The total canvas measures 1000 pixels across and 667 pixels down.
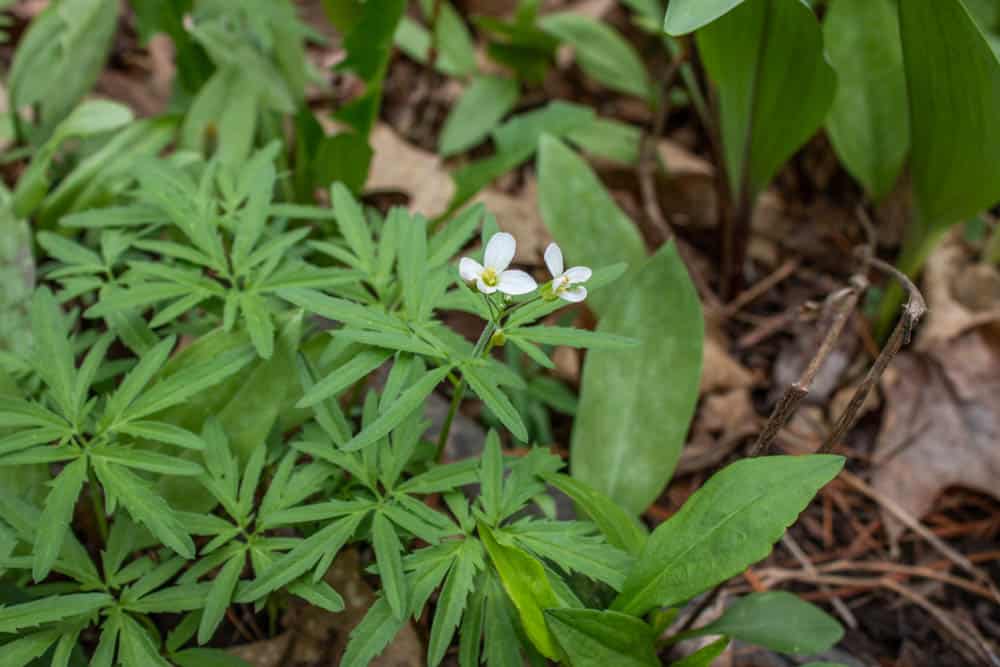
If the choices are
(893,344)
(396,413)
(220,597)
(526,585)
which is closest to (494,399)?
(396,413)

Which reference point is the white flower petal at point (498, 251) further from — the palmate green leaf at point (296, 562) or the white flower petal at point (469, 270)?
the palmate green leaf at point (296, 562)

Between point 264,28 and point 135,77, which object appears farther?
point 135,77

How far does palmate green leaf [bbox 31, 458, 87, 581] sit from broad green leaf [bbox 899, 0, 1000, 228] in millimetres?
1716

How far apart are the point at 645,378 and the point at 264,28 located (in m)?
1.27

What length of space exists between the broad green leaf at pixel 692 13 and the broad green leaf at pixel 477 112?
1.31m

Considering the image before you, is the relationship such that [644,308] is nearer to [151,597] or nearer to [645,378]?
[645,378]

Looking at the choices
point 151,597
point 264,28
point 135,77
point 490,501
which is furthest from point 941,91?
point 135,77

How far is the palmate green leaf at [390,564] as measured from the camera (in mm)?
1314

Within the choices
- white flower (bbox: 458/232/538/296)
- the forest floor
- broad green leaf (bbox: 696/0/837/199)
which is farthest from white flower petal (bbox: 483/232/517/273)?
broad green leaf (bbox: 696/0/837/199)

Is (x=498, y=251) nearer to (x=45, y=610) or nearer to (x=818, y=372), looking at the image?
(x=45, y=610)

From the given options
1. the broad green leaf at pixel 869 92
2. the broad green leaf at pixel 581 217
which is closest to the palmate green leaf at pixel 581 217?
the broad green leaf at pixel 581 217

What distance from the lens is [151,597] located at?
54.8 inches

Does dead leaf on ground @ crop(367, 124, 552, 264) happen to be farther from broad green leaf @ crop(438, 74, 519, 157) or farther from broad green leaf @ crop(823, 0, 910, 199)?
broad green leaf @ crop(823, 0, 910, 199)

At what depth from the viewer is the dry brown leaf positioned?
2232 mm
